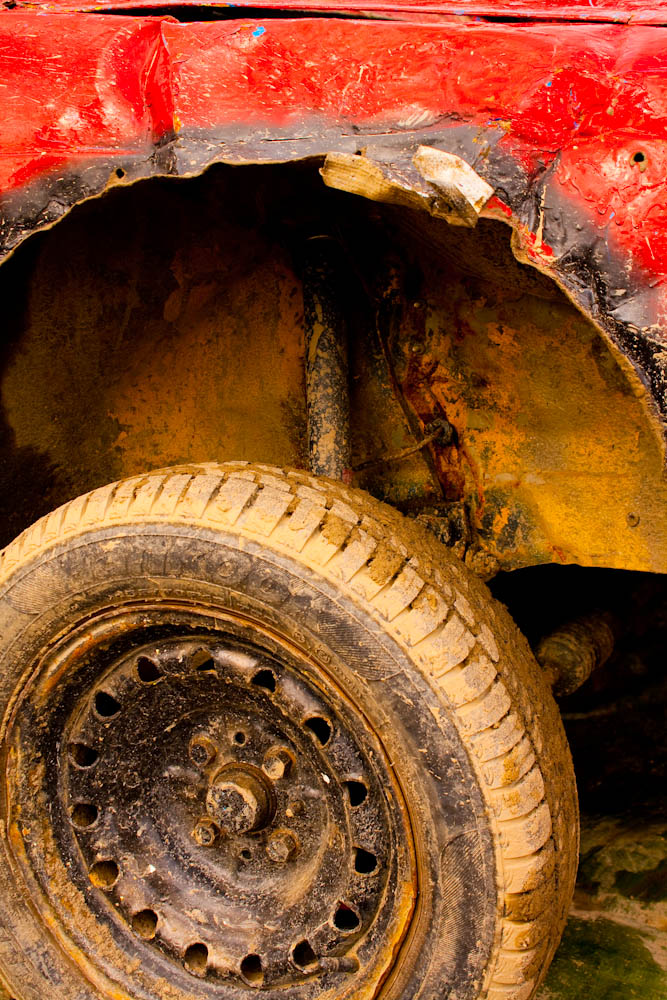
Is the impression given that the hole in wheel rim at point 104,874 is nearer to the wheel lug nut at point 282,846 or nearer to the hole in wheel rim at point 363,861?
the wheel lug nut at point 282,846

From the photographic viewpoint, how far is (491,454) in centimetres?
177

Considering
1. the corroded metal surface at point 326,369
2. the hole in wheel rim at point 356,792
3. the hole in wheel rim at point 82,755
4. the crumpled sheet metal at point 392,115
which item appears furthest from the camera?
the corroded metal surface at point 326,369

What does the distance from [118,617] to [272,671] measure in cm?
30

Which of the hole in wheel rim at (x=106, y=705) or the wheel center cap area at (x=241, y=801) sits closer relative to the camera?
the wheel center cap area at (x=241, y=801)

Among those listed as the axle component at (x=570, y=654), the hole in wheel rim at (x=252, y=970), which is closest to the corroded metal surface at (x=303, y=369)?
the axle component at (x=570, y=654)

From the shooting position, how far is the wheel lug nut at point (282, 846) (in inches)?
58.7

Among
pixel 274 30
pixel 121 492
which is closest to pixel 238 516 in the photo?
pixel 121 492

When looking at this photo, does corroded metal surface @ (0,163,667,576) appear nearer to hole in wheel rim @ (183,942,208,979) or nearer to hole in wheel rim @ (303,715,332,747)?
hole in wheel rim @ (303,715,332,747)

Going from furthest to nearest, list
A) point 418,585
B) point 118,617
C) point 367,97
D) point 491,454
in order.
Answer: point 491,454 → point 118,617 → point 418,585 → point 367,97

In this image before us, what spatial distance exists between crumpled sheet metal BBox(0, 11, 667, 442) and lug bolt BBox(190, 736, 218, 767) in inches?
36.7

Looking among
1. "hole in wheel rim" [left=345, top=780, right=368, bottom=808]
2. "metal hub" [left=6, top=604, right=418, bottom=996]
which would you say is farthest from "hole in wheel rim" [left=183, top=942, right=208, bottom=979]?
"hole in wheel rim" [left=345, top=780, right=368, bottom=808]

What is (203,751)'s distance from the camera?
61.3 inches

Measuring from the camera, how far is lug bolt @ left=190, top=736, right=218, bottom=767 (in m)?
1.55

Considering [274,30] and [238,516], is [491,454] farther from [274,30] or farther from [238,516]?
[274,30]
